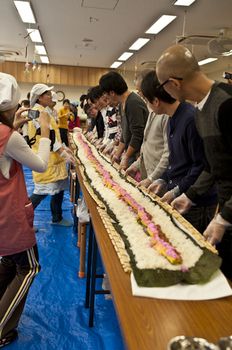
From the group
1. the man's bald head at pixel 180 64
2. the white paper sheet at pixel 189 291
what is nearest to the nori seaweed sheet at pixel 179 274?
the white paper sheet at pixel 189 291

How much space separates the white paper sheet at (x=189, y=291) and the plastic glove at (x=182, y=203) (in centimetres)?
63

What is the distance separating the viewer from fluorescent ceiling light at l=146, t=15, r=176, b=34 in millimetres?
5812

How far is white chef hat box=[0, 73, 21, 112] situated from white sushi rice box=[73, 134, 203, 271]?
86 cm

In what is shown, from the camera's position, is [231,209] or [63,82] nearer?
[231,209]

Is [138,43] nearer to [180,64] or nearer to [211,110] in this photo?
[180,64]

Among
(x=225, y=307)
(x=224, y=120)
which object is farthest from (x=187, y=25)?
(x=225, y=307)

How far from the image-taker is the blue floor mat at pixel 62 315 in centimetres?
182

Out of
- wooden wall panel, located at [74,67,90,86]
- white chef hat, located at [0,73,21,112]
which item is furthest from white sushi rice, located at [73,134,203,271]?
wooden wall panel, located at [74,67,90,86]

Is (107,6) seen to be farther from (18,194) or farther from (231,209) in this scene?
(231,209)

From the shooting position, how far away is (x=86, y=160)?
3332 millimetres

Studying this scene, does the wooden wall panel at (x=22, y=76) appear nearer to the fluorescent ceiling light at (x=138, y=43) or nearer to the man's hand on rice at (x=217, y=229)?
the fluorescent ceiling light at (x=138, y=43)

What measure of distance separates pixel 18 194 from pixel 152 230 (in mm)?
840

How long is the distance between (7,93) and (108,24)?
5.77m

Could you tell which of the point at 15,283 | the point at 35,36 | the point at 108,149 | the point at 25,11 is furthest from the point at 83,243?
the point at 35,36
